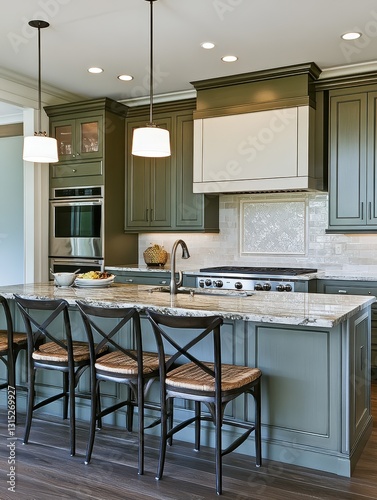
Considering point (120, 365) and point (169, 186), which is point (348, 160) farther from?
point (120, 365)

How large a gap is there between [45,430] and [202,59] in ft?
11.0

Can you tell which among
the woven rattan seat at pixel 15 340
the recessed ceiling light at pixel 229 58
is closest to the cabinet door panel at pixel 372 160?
the recessed ceiling light at pixel 229 58

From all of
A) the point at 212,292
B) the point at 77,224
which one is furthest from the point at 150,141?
the point at 77,224

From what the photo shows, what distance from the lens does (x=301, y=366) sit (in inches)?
109

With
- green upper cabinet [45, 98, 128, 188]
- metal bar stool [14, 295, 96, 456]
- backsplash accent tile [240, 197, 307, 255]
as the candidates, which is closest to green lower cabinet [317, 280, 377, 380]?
backsplash accent tile [240, 197, 307, 255]

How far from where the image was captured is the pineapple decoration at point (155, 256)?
572cm

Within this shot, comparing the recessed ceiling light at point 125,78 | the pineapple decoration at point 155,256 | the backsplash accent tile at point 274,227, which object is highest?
the recessed ceiling light at point 125,78

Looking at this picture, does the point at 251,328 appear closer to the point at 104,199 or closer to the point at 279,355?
the point at 279,355

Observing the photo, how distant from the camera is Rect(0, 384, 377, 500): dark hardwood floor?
246cm

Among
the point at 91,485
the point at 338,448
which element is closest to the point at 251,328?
the point at 338,448

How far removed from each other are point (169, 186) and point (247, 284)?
1.55m

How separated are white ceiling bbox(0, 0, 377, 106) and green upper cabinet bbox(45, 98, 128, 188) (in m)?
0.38

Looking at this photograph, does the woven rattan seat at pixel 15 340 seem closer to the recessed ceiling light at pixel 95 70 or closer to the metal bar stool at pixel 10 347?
the metal bar stool at pixel 10 347

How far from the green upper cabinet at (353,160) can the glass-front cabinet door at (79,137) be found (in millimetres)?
2457
